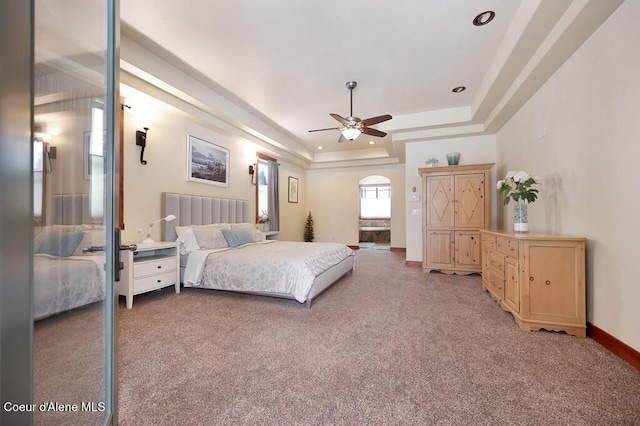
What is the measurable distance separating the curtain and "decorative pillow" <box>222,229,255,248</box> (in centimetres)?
187

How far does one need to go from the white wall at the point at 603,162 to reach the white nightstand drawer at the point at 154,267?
172 inches

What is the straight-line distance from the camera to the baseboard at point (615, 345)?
1815mm

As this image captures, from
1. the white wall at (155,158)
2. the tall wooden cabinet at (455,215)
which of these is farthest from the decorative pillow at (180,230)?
the tall wooden cabinet at (455,215)

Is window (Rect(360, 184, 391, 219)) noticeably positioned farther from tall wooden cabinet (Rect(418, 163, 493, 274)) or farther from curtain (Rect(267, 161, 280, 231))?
tall wooden cabinet (Rect(418, 163, 493, 274))

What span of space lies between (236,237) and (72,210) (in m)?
3.34

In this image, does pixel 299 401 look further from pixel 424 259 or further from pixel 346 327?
pixel 424 259

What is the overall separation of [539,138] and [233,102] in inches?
172

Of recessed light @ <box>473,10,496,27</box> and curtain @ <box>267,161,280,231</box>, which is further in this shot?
curtain @ <box>267,161,280,231</box>

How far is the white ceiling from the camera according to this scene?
2.39 metres

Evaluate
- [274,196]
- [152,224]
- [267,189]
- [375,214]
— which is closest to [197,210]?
[152,224]

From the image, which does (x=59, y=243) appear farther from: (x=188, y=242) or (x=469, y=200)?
(x=469, y=200)

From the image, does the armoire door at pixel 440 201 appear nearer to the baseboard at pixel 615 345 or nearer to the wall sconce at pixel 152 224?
the baseboard at pixel 615 345

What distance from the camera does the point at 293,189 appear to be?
7.69 metres

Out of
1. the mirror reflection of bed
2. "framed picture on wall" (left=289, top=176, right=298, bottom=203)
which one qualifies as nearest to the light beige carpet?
the mirror reflection of bed
